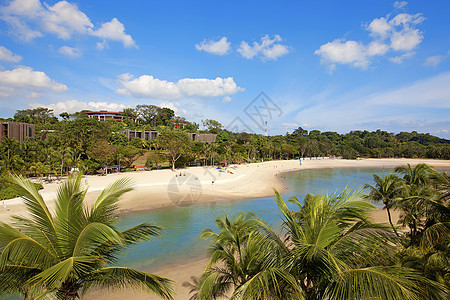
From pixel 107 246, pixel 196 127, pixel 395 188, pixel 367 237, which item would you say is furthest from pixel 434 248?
pixel 196 127

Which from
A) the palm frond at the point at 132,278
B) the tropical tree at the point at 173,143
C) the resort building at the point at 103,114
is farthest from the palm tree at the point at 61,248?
the resort building at the point at 103,114

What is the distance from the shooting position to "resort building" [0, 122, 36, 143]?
45.5 m

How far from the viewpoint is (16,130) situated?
157 ft

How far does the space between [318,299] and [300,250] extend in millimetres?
963

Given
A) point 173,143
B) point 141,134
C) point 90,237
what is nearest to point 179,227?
point 90,237

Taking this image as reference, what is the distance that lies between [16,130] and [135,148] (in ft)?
82.6

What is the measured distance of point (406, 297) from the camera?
254 centimetres

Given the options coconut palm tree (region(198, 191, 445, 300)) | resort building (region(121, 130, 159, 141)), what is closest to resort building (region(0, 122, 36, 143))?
resort building (region(121, 130, 159, 141))

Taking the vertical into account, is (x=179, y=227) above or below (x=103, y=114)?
below

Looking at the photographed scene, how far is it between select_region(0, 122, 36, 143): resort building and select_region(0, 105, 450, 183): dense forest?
2042 mm

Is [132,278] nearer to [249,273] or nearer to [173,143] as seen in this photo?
[249,273]

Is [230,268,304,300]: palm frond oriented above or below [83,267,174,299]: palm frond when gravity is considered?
above

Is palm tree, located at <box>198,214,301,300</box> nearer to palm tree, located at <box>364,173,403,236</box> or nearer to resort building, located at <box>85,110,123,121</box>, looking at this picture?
palm tree, located at <box>364,173,403,236</box>

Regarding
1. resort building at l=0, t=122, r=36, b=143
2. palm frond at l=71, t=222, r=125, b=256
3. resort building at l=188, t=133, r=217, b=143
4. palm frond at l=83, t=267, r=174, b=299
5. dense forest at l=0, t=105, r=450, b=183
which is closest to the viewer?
palm frond at l=71, t=222, r=125, b=256
